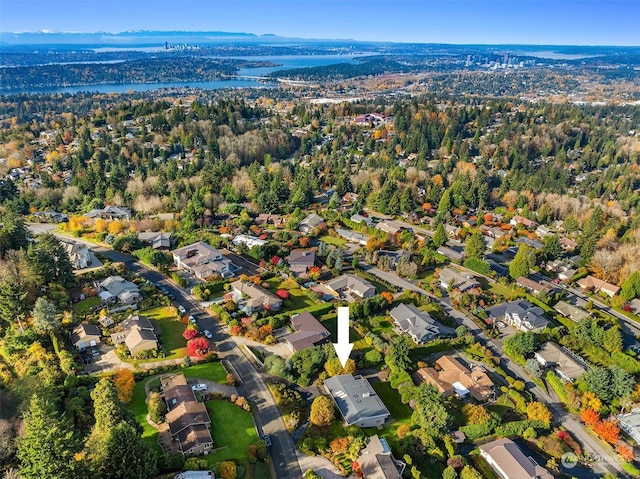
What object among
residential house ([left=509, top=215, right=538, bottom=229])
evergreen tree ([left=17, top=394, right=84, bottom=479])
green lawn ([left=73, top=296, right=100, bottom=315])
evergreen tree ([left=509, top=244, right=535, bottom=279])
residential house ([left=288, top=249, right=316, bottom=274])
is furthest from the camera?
residential house ([left=509, top=215, right=538, bottom=229])

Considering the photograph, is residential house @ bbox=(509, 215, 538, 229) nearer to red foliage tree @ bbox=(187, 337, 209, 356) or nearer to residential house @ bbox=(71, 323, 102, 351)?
red foliage tree @ bbox=(187, 337, 209, 356)

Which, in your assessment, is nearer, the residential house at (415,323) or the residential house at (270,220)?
the residential house at (415,323)

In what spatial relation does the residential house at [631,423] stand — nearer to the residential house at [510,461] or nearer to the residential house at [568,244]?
the residential house at [510,461]

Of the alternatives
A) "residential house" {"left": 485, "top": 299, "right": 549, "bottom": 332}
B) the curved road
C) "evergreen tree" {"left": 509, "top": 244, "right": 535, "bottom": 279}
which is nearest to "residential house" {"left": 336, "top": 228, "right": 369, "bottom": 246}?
"evergreen tree" {"left": 509, "top": 244, "right": 535, "bottom": 279}

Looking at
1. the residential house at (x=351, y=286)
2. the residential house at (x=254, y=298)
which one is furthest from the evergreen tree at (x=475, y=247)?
the residential house at (x=254, y=298)

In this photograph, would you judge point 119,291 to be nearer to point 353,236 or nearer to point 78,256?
point 78,256

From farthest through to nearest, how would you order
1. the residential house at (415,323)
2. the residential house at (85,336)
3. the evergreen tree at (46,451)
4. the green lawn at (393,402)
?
the residential house at (415,323)
the residential house at (85,336)
the green lawn at (393,402)
the evergreen tree at (46,451)
